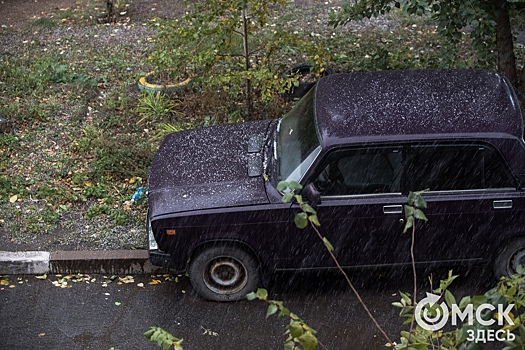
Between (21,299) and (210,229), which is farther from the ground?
(210,229)

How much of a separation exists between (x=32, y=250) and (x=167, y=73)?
12.7 feet

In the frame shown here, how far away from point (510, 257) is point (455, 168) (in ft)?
3.28

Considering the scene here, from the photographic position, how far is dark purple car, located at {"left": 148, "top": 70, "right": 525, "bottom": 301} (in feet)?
20.3

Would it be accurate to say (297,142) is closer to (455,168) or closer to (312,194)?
(312,194)

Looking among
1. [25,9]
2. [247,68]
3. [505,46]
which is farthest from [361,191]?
[25,9]

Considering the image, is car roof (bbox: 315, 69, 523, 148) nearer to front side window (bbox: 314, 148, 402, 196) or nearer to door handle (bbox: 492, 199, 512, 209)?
front side window (bbox: 314, 148, 402, 196)

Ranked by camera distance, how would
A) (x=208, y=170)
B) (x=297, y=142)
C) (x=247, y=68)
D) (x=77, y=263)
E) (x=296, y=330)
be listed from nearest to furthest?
(x=296, y=330), (x=297, y=142), (x=208, y=170), (x=77, y=263), (x=247, y=68)

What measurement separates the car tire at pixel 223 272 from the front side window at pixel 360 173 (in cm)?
94

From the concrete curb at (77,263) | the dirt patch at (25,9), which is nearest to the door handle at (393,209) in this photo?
the concrete curb at (77,263)

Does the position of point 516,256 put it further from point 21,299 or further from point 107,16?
point 107,16

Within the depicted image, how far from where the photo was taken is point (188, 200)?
21.1 feet

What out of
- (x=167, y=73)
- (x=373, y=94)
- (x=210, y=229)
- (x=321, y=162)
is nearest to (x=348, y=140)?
(x=321, y=162)

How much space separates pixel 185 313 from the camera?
6.58 metres

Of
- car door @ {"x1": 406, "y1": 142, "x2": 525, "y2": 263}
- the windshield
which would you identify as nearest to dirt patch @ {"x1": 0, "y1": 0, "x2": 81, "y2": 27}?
the windshield
